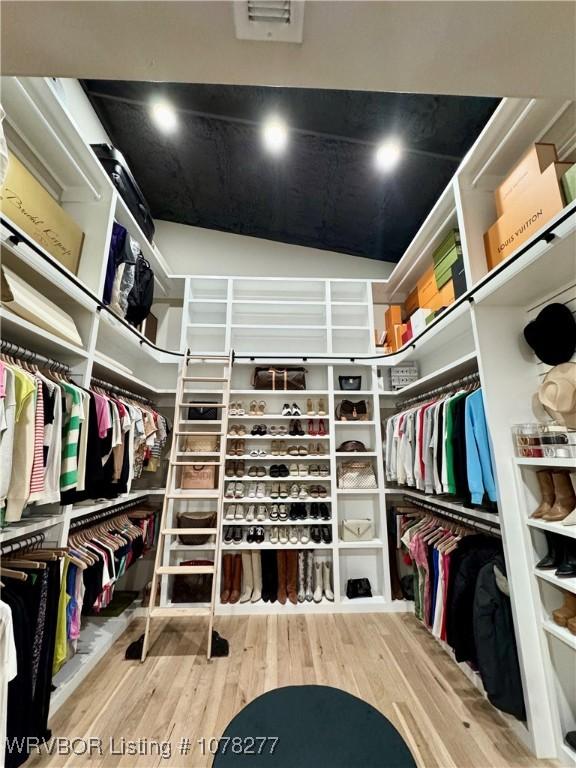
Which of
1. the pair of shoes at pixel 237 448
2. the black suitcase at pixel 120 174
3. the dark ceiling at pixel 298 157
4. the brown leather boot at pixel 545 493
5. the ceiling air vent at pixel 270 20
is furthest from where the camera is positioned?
the pair of shoes at pixel 237 448

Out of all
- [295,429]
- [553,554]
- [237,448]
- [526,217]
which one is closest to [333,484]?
[295,429]

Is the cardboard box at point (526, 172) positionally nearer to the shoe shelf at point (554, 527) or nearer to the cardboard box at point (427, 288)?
the cardboard box at point (427, 288)

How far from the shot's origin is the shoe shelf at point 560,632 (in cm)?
139

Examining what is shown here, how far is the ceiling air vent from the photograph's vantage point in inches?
29.0

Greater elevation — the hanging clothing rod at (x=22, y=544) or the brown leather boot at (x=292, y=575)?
the hanging clothing rod at (x=22, y=544)

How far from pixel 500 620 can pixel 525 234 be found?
6.81ft

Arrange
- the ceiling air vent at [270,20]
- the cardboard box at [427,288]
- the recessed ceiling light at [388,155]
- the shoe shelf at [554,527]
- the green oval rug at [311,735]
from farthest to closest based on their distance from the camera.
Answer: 1. the cardboard box at [427,288]
2. the recessed ceiling light at [388,155]
3. the shoe shelf at [554,527]
4. the green oval rug at [311,735]
5. the ceiling air vent at [270,20]

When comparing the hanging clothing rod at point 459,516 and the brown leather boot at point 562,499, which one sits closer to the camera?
the brown leather boot at point 562,499

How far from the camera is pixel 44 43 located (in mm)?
823

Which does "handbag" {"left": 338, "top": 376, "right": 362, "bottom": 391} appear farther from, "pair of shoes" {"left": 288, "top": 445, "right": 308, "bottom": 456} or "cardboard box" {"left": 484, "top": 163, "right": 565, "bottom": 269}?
"cardboard box" {"left": 484, "top": 163, "right": 565, "bottom": 269}

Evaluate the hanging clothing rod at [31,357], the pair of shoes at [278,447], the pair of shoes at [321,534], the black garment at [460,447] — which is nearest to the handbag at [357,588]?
the pair of shoes at [321,534]

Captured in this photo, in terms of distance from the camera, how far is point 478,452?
182 cm

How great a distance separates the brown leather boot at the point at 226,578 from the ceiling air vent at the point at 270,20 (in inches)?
133

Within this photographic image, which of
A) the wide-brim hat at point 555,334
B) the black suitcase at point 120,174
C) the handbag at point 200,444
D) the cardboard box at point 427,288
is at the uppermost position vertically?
the black suitcase at point 120,174
